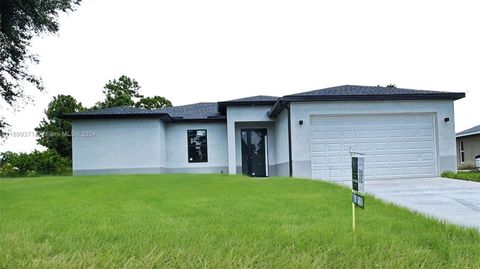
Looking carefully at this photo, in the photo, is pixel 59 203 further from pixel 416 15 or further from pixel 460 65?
pixel 460 65

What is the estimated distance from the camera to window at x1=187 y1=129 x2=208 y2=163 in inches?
813

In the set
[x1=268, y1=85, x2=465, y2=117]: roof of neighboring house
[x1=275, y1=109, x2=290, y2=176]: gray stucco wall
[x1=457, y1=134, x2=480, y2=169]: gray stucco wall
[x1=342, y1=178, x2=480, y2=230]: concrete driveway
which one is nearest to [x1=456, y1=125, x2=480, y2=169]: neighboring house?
[x1=457, y1=134, x2=480, y2=169]: gray stucco wall

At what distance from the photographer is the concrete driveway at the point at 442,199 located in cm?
705

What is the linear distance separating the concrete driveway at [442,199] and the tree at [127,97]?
108ft

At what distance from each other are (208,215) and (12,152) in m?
29.1

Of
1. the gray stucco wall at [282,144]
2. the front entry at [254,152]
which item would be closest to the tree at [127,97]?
the front entry at [254,152]

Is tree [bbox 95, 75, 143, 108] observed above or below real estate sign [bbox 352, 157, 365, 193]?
above

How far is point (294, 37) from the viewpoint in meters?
18.3

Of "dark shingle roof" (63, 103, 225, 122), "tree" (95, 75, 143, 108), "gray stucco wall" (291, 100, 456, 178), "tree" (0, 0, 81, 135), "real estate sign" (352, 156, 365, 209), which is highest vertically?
"tree" (95, 75, 143, 108)

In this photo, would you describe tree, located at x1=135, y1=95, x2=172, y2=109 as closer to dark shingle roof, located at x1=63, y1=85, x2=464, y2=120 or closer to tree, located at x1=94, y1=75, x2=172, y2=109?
tree, located at x1=94, y1=75, x2=172, y2=109

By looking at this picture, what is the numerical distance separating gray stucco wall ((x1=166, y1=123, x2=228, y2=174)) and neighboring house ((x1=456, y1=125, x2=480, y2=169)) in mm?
18984

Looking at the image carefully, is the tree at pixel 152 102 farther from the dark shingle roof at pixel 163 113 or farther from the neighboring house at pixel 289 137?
the neighboring house at pixel 289 137

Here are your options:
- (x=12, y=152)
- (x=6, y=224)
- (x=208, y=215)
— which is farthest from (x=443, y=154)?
(x=12, y=152)

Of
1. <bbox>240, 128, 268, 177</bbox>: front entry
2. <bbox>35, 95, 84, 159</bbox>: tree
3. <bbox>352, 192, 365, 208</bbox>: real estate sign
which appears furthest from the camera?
<bbox>35, 95, 84, 159</bbox>: tree
